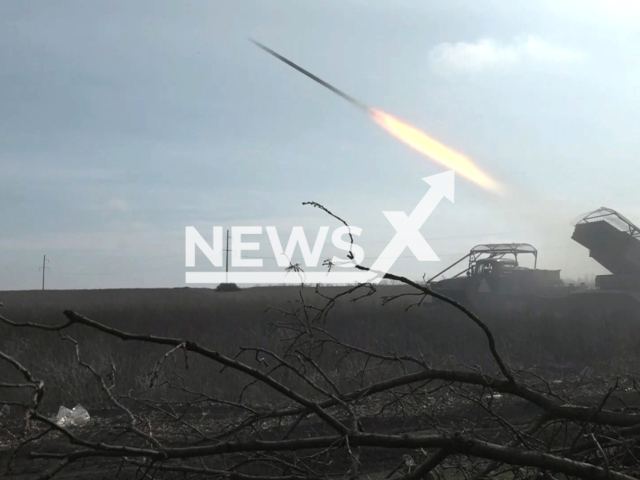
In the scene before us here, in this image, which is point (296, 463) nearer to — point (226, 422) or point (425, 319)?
point (226, 422)

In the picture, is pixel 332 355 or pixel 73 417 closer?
pixel 332 355

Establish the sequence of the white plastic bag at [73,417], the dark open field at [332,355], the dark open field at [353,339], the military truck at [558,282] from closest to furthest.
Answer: the white plastic bag at [73,417] < the dark open field at [332,355] < the dark open field at [353,339] < the military truck at [558,282]

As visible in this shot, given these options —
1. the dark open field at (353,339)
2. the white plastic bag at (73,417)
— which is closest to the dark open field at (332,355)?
the dark open field at (353,339)

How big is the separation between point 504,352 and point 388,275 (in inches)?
648

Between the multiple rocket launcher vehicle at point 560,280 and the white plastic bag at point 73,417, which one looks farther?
the multiple rocket launcher vehicle at point 560,280

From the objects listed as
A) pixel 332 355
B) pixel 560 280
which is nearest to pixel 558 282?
pixel 560 280

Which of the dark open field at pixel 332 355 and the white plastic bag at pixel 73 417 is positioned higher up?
Answer: the dark open field at pixel 332 355

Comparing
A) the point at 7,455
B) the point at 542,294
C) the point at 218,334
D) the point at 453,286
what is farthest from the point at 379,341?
the point at 7,455

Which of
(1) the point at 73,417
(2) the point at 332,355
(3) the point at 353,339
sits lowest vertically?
(1) the point at 73,417

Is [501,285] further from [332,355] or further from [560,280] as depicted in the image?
[332,355]

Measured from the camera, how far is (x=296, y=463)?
3.15 m

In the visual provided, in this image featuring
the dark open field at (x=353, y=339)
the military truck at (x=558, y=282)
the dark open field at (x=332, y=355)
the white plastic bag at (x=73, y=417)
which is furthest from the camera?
the military truck at (x=558, y=282)

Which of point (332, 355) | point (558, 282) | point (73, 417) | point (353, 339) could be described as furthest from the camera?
point (558, 282)

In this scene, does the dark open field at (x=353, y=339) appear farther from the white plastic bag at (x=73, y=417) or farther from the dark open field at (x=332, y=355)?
the white plastic bag at (x=73, y=417)
